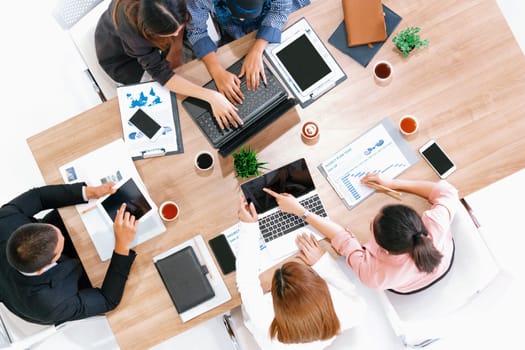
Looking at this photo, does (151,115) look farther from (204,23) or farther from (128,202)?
(204,23)

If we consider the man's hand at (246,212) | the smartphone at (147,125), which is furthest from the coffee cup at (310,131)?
the smartphone at (147,125)

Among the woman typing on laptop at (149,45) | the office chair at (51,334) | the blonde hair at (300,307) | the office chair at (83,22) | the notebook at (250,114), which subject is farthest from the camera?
the office chair at (83,22)

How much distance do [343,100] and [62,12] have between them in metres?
1.36

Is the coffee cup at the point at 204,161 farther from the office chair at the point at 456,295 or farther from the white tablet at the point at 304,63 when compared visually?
the office chair at the point at 456,295

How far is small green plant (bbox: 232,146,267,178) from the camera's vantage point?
166 centimetres

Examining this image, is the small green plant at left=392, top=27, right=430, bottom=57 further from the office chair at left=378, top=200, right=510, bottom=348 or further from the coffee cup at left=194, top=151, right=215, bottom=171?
the coffee cup at left=194, top=151, right=215, bottom=171

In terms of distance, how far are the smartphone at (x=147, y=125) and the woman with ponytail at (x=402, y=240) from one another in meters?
0.52

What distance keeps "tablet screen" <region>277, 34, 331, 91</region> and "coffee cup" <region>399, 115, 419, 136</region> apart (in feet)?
1.21

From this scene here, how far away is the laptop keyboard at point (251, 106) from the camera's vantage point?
1694mm

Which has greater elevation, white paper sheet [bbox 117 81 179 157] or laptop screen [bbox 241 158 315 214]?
white paper sheet [bbox 117 81 179 157]

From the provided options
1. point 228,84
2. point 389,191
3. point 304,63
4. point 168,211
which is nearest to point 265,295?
point 168,211

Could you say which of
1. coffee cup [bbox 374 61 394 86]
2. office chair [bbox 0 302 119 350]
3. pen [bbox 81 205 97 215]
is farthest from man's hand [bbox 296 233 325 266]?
office chair [bbox 0 302 119 350]

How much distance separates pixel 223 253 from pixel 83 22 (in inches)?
51.0

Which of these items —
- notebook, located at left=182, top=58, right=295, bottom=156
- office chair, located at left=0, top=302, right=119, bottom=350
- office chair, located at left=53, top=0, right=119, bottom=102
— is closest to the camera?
office chair, located at left=0, top=302, right=119, bottom=350
